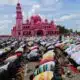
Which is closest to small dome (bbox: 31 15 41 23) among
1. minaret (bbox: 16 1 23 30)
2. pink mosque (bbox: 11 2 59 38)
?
pink mosque (bbox: 11 2 59 38)

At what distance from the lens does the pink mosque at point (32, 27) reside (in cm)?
18538

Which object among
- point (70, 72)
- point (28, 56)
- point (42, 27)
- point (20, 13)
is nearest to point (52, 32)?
point (42, 27)

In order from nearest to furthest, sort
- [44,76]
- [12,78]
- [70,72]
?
[44,76] → [12,78] → [70,72]

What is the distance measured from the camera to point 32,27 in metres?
185

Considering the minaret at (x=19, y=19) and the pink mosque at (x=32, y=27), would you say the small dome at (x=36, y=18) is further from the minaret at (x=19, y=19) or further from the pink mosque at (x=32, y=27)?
the minaret at (x=19, y=19)

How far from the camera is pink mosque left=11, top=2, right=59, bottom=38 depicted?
18538 cm

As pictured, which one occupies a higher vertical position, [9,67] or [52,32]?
[9,67]

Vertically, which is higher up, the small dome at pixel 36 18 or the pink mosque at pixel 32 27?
the small dome at pixel 36 18

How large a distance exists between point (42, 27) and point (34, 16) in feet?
38.1

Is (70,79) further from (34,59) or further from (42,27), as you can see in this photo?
(42,27)

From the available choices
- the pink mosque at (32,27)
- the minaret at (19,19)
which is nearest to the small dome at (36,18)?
the pink mosque at (32,27)

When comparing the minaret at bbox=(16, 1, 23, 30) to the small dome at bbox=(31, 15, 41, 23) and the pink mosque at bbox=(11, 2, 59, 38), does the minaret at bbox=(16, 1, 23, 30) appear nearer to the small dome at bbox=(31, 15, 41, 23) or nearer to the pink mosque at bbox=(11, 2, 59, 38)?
the pink mosque at bbox=(11, 2, 59, 38)

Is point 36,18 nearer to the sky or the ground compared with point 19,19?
nearer to the sky

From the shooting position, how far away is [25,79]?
2870cm
